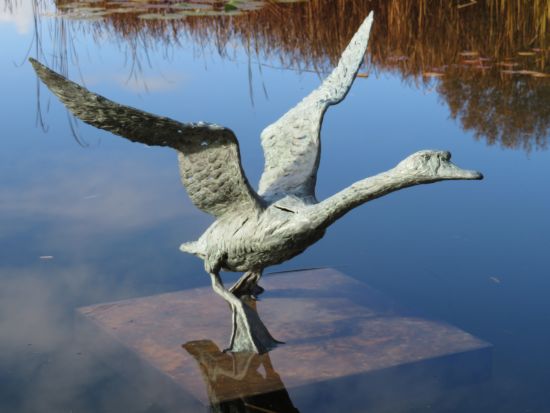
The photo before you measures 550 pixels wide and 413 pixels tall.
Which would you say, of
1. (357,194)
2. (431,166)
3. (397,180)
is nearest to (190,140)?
(357,194)

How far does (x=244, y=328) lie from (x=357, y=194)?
2.89ft

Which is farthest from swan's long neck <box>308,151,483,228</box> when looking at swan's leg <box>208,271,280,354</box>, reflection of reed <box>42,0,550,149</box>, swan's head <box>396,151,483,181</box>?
reflection of reed <box>42,0,550,149</box>

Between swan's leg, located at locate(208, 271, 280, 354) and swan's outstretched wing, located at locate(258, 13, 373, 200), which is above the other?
swan's outstretched wing, located at locate(258, 13, 373, 200)

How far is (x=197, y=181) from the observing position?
4.76 meters

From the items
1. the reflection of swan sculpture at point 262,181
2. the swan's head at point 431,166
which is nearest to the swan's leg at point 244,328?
the reflection of swan sculpture at point 262,181

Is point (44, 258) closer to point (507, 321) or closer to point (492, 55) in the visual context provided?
point (507, 321)

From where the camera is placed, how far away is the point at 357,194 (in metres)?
4.47

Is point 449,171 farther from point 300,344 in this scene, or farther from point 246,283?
point 246,283

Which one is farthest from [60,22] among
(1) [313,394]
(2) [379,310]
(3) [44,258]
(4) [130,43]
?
(1) [313,394]

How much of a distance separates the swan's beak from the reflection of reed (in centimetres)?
438

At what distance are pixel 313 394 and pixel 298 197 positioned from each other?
0.88 meters

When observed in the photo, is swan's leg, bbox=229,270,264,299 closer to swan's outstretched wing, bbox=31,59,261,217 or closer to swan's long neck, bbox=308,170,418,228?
swan's outstretched wing, bbox=31,59,261,217

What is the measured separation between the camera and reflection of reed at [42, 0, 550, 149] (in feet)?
29.7

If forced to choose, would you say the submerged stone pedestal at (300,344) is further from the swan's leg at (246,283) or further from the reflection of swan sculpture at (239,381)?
the swan's leg at (246,283)
